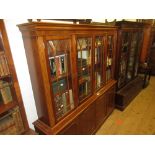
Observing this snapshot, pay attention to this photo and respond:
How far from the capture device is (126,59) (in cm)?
293

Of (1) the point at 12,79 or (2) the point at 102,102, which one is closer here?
(1) the point at 12,79

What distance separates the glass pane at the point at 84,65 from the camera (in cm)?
162

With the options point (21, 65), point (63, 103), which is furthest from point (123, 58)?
point (21, 65)

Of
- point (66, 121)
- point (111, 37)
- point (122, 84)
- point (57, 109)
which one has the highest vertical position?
point (111, 37)

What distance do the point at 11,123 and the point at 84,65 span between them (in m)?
1.14

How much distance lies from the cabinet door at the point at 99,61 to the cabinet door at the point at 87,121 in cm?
40

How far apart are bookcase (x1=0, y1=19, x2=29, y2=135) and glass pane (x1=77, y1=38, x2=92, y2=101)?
79 cm

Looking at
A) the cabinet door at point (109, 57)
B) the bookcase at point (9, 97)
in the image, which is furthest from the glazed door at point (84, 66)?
the bookcase at point (9, 97)

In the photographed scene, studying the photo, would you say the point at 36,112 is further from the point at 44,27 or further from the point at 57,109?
the point at 44,27

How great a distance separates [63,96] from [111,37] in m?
1.40

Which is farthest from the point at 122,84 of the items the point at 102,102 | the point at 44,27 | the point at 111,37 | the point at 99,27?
the point at 44,27
